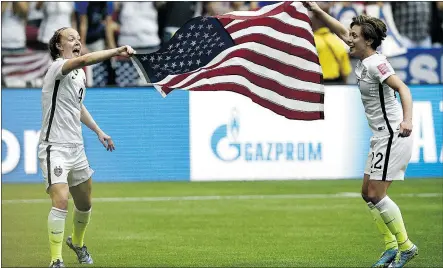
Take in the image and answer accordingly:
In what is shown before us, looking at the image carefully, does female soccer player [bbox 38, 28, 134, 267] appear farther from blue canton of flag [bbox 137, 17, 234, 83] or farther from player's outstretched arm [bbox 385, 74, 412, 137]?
player's outstretched arm [bbox 385, 74, 412, 137]

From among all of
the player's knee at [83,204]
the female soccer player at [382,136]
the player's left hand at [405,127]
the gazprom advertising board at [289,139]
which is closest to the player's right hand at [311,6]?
the female soccer player at [382,136]

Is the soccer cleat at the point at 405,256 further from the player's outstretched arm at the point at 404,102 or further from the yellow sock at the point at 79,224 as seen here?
the yellow sock at the point at 79,224

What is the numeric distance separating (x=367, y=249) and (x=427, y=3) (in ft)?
32.6

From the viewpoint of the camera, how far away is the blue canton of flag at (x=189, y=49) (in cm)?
1016

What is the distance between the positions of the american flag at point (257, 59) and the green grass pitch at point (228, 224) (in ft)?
5.15

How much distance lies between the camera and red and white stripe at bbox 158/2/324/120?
1043 centimetres

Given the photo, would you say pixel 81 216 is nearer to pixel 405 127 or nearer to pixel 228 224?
pixel 405 127

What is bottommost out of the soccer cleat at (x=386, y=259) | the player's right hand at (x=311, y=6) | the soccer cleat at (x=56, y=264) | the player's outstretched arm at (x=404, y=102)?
the soccer cleat at (x=386, y=259)

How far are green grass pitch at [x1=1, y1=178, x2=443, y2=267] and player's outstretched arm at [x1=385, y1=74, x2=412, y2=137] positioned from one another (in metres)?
1.59

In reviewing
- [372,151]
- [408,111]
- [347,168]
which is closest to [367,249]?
[372,151]

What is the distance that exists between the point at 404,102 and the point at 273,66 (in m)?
1.74

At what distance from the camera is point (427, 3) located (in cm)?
2017

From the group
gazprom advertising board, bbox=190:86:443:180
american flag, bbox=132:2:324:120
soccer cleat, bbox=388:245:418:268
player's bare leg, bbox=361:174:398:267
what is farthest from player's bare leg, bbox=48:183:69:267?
gazprom advertising board, bbox=190:86:443:180

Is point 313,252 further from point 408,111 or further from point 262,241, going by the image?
point 408,111
